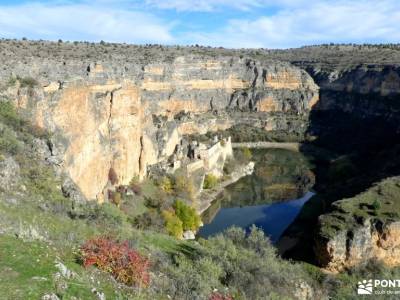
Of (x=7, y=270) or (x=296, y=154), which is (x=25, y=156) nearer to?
(x=7, y=270)

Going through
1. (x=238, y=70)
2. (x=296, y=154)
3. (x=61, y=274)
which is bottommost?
(x=296, y=154)

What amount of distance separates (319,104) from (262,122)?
16.1 meters

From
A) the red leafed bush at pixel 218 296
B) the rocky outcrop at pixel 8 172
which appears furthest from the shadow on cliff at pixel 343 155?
the rocky outcrop at pixel 8 172

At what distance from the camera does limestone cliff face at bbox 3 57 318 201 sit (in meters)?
29.1

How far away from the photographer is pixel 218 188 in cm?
5547

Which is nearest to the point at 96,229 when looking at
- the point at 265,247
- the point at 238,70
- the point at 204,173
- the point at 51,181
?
the point at 51,181

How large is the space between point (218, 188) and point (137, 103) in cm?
1701

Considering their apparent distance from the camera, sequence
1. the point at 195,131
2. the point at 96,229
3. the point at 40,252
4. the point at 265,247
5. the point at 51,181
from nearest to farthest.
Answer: the point at 40,252
the point at 96,229
the point at 51,181
the point at 265,247
the point at 195,131

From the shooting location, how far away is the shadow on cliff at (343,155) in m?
39.7

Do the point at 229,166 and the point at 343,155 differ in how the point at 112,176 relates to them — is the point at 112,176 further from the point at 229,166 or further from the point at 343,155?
the point at 343,155

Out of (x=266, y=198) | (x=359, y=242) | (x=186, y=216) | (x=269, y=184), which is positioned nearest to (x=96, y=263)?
(x=359, y=242)

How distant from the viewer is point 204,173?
54.6m

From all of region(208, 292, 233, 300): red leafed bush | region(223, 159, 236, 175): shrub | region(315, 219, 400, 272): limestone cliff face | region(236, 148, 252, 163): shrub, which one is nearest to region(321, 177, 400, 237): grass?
region(315, 219, 400, 272): limestone cliff face

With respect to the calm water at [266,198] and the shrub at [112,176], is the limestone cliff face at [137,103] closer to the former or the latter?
the shrub at [112,176]
